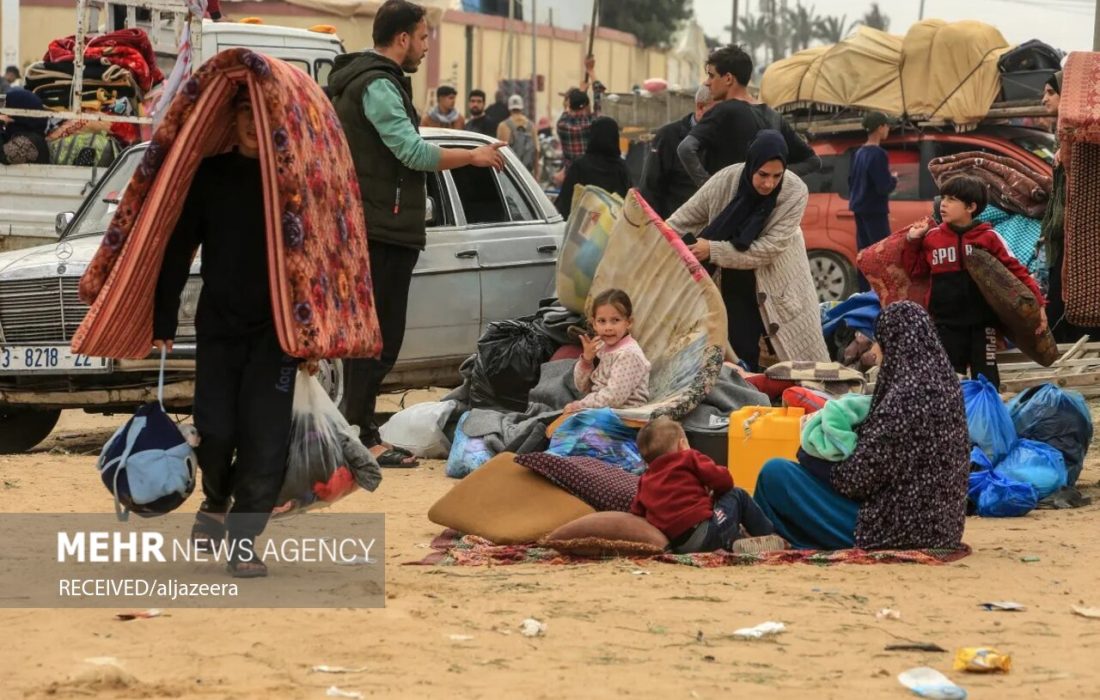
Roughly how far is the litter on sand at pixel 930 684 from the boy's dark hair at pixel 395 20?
5.08 meters

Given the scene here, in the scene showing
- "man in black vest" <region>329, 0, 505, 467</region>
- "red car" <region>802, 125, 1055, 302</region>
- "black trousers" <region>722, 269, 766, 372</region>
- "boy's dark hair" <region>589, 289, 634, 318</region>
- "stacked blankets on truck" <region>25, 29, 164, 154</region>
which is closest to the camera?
"man in black vest" <region>329, 0, 505, 467</region>

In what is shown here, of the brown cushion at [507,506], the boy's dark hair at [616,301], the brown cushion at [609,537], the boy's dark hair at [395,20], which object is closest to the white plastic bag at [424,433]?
the boy's dark hair at [616,301]

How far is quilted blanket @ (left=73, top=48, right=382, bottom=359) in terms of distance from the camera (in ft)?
20.4

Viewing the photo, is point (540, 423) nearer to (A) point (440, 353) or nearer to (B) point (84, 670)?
(A) point (440, 353)

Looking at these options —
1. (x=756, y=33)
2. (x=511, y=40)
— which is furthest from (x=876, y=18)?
(x=511, y=40)

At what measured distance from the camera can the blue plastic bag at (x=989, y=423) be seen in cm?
905

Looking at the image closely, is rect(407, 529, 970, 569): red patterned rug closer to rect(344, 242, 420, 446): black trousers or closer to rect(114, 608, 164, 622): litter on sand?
rect(114, 608, 164, 622): litter on sand

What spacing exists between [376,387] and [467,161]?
1366 millimetres

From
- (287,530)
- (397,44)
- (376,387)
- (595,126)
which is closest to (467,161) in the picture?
(397,44)

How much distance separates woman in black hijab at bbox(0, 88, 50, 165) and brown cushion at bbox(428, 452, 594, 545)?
26.2 ft

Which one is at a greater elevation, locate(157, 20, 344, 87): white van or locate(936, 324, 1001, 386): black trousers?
locate(157, 20, 344, 87): white van

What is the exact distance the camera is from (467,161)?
9250 mm

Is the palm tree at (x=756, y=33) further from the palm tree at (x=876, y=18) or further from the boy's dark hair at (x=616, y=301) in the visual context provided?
the boy's dark hair at (x=616, y=301)

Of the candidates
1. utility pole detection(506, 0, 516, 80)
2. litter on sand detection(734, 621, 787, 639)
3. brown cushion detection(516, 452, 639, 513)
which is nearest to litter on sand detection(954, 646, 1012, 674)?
litter on sand detection(734, 621, 787, 639)
